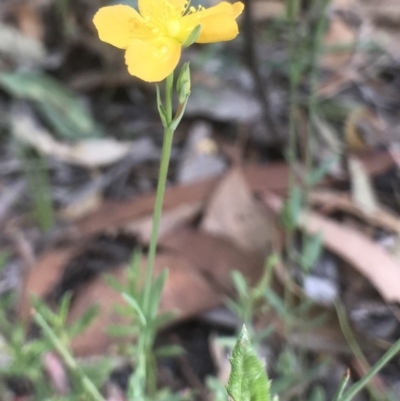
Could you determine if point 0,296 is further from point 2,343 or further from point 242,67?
point 242,67

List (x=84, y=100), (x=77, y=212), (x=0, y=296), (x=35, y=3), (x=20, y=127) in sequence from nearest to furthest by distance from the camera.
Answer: (x=0, y=296) → (x=77, y=212) → (x=20, y=127) → (x=84, y=100) → (x=35, y=3)

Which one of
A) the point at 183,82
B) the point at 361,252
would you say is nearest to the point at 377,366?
the point at 183,82

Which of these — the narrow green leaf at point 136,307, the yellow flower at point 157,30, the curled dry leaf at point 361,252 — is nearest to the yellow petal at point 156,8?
the yellow flower at point 157,30

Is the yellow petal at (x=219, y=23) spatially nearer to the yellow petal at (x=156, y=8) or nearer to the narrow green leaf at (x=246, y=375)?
the yellow petal at (x=156, y=8)

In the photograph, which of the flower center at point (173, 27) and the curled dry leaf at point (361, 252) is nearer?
the flower center at point (173, 27)

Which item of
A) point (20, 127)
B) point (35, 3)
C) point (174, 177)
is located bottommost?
point (174, 177)

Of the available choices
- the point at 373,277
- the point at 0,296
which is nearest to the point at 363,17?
the point at 373,277

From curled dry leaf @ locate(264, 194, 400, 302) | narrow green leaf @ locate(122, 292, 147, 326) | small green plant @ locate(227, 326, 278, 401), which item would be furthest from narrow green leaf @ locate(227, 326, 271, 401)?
curled dry leaf @ locate(264, 194, 400, 302)
